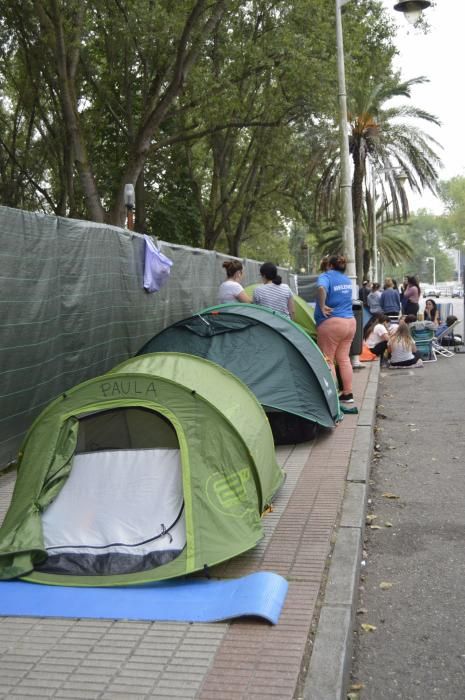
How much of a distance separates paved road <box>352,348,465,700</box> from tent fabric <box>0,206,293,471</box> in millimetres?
3085

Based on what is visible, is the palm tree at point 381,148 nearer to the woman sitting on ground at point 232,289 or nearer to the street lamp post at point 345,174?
the street lamp post at point 345,174

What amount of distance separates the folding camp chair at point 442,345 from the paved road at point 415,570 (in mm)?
8033

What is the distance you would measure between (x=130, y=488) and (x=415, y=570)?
182cm

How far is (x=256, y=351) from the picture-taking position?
816cm

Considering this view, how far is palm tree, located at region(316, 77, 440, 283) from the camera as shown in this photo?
26.2 meters

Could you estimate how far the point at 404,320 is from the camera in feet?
53.9

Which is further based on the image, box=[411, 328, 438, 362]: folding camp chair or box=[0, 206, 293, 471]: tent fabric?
box=[411, 328, 438, 362]: folding camp chair

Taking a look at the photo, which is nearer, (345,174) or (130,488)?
(130,488)

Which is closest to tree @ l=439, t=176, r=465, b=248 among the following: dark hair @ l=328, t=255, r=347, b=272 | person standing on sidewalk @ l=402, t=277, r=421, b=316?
person standing on sidewalk @ l=402, t=277, r=421, b=316

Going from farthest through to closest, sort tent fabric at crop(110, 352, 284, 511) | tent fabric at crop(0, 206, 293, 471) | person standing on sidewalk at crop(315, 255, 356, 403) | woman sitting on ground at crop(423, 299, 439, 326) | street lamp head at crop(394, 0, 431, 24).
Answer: woman sitting on ground at crop(423, 299, 439, 326), street lamp head at crop(394, 0, 431, 24), person standing on sidewalk at crop(315, 255, 356, 403), tent fabric at crop(0, 206, 293, 471), tent fabric at crop(110, 352, 284, 511)

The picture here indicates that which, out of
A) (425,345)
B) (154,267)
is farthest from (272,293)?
(425,345)

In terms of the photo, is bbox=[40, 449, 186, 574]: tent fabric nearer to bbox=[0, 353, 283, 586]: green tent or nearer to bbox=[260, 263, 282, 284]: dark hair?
bbox=[0, 353, 283, 586]: green tent

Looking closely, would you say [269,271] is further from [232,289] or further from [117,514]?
[117,514]

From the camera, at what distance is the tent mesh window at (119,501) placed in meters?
4.57
